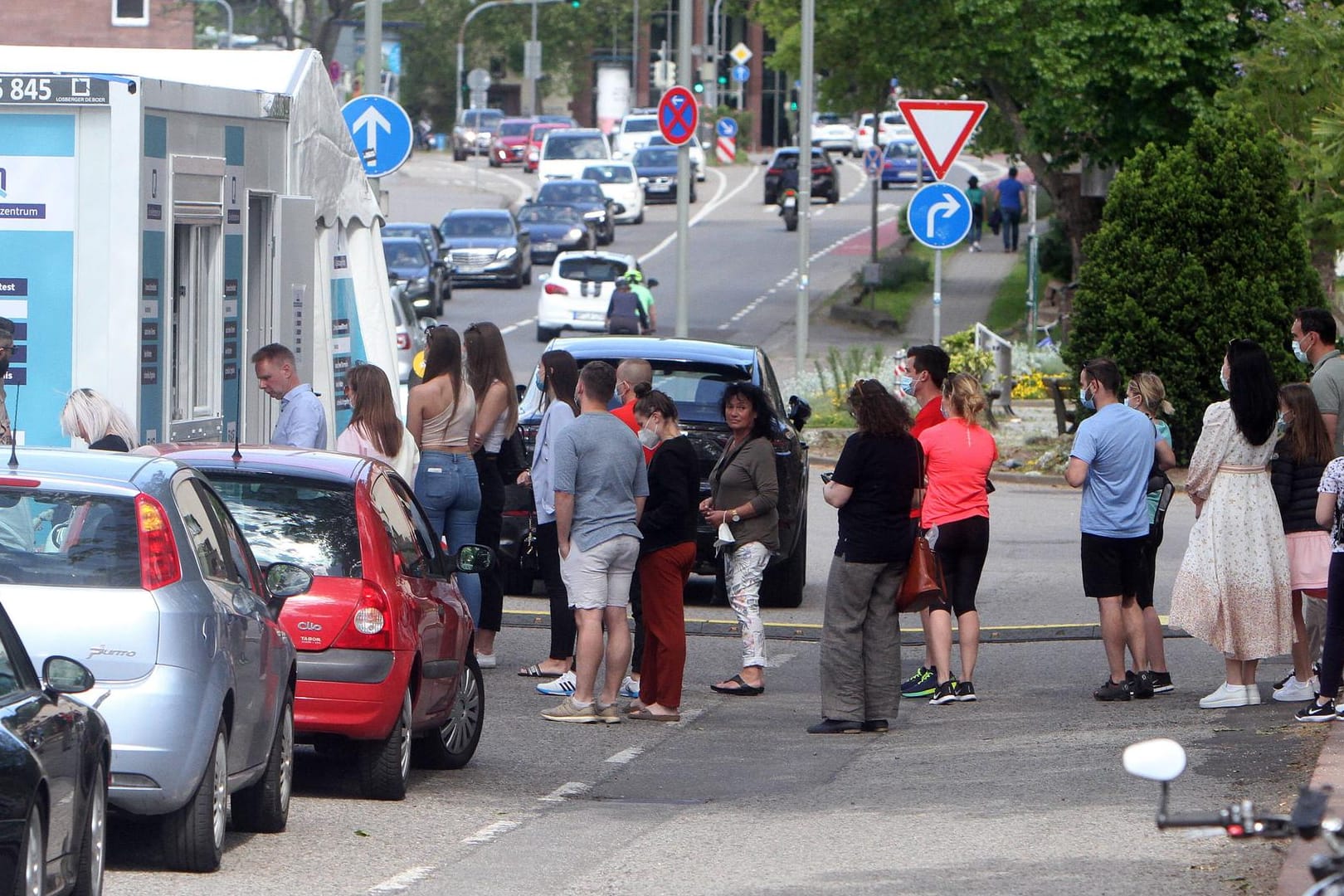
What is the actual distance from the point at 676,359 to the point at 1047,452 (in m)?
10.2

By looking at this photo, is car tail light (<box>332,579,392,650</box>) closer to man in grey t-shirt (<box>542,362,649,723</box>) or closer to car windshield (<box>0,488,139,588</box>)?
car windshield (<box>0,488,139,588</box>)

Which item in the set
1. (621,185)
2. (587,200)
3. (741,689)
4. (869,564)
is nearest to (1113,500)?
(869,564)

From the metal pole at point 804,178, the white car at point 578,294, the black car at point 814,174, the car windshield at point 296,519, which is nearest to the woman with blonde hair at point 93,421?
the car windshield at point 296,519

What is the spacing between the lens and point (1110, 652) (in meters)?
11.6

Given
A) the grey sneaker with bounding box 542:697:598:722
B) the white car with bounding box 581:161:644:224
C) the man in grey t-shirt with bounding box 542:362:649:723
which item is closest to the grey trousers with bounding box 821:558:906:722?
the man in grey t-shirt with bounding box 542:362:649:723

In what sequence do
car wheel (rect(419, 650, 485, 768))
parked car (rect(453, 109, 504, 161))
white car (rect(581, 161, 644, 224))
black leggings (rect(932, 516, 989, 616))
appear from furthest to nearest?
parked car (rect(453, 109, 504, 161)) < white car (rect(581, 161, 644, 224)) < black leggings (rect(932, 516, 989, 616)) < car wheel (rect(419, 650, 485, 768))

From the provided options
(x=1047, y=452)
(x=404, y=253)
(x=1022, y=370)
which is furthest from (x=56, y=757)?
(x=404, y=253)

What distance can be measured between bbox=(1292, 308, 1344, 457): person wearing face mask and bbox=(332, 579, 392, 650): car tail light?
5141 millimetres

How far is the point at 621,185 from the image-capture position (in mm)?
61312

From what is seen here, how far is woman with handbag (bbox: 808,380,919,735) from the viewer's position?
10727mm

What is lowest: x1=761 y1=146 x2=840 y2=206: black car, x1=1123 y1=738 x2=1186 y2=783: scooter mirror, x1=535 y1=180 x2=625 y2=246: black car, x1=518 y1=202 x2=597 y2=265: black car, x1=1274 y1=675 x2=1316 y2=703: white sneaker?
x1=1274 y1=675 x2=1316 y2=703: white sneaker

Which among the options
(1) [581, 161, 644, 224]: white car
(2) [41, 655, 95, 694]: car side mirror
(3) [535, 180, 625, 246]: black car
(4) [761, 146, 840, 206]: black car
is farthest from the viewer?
(4) [761, 146, 840, 206]: black car

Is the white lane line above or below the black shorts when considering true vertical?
below

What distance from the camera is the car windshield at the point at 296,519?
8.67 m
